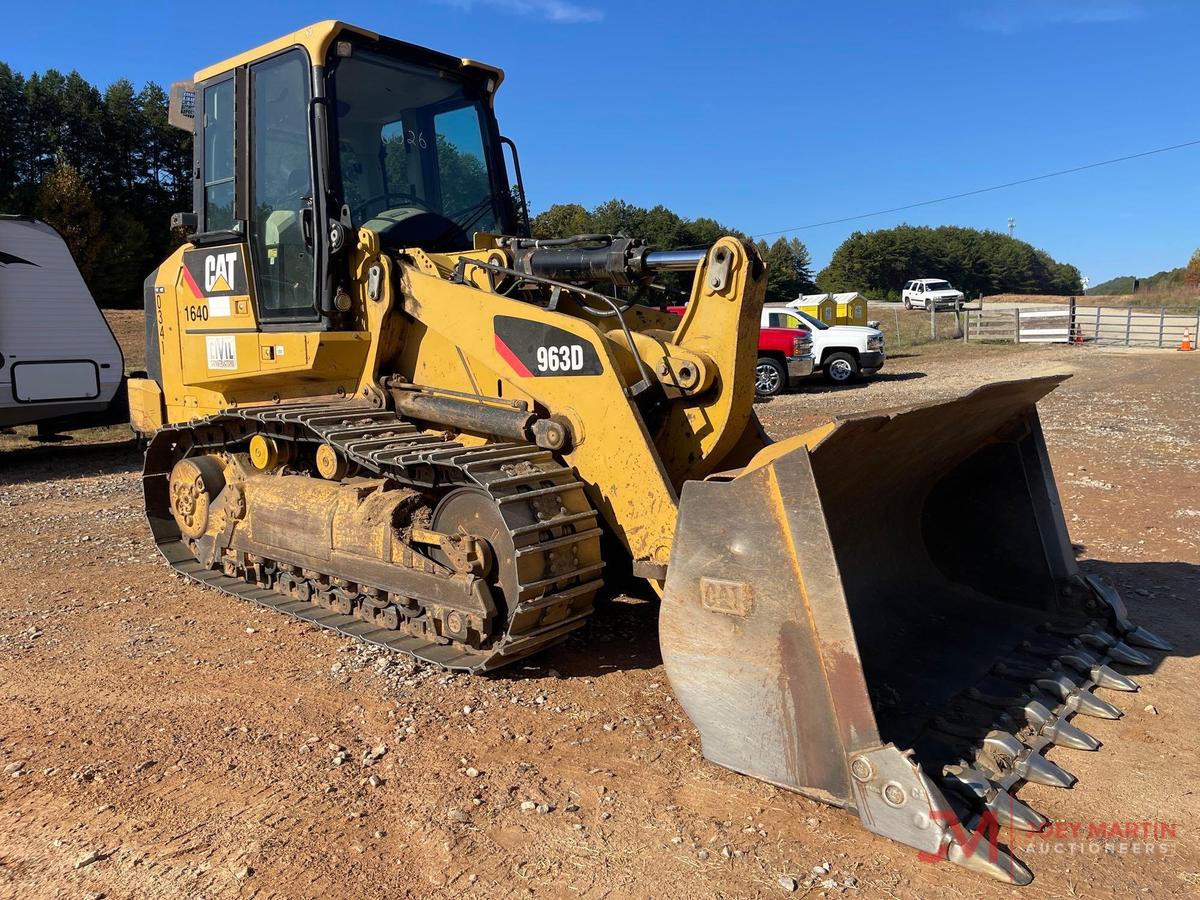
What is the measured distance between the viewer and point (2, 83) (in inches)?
1513

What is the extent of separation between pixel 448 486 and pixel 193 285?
3.10 m

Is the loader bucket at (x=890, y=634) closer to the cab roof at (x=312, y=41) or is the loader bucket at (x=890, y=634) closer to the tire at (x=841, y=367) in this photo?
the cab roof at (x=312, y=41)

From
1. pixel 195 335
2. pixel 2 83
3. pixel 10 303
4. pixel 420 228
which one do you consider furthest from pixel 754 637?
pixel 2 83

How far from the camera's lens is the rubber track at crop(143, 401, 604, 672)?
4.15m

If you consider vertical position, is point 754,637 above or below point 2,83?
below

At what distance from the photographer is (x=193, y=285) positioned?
6500 mm

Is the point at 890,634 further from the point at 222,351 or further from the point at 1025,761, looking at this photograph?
the point at 222,351

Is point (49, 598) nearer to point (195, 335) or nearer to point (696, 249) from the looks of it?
point (195, 335)

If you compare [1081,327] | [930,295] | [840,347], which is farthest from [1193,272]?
[840,347]

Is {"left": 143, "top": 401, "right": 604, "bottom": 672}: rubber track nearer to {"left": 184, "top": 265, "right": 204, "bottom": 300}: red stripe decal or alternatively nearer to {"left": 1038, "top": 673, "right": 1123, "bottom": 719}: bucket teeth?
{"left": 184, "top": 265, "right": 204, "bottom": 300}: red stripe decal

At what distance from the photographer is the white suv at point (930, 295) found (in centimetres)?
4719

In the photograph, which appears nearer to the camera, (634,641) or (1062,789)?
(1062,789)

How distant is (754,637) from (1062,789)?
50.1 inches

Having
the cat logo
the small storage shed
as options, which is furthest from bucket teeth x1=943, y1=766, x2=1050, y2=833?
the small storage shed
